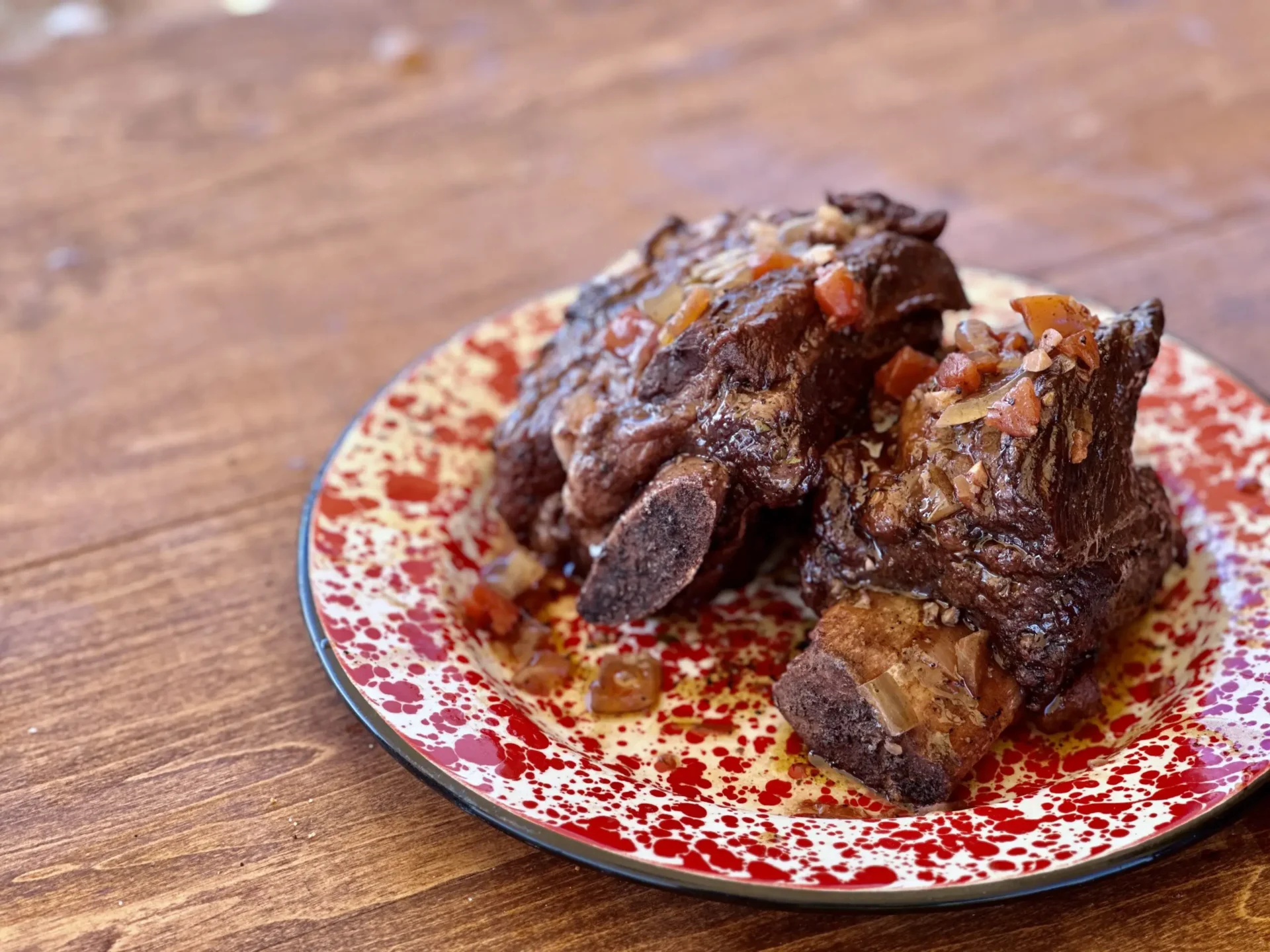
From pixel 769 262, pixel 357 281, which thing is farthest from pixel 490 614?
pixel 357 281

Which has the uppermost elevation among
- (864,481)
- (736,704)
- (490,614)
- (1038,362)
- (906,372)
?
(1038,362)

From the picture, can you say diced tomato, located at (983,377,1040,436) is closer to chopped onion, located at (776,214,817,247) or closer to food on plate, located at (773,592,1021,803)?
food on plate, located at (773,592,1021,803)

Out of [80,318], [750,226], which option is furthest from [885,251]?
[80,318]

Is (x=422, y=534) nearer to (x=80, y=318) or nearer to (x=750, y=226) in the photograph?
(x=750, y=226)

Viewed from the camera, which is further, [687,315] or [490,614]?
[490,614]

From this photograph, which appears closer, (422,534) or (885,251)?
(885,251)

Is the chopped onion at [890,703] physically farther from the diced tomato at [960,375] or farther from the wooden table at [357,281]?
the diced tomato at [960,375]

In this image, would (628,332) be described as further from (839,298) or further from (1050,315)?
(1050,315)

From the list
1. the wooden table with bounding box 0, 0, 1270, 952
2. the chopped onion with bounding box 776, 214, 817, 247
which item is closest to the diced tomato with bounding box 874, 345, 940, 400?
the chopped onion with bounding box 776, 214, 817, 247
